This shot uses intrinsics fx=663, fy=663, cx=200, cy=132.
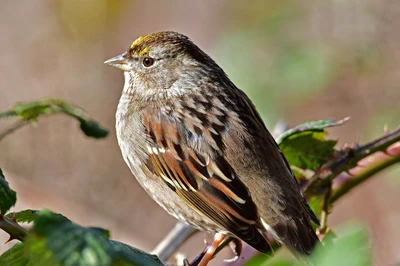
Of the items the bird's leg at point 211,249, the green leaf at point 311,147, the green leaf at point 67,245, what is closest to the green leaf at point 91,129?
the bird's leg at point 211,249

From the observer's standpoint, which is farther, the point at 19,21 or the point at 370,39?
the point at 19,21

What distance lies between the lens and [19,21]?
7.53m

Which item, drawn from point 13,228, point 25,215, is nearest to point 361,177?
point 25,215

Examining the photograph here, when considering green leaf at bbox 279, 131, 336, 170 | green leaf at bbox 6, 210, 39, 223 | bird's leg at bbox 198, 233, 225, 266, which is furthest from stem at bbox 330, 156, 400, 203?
green leaf at bbox 6, 210, 39, 223

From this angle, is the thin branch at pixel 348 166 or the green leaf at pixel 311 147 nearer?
the thin branch at pixel 348 166

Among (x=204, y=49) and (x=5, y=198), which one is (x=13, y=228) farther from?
(x=204, y=49)

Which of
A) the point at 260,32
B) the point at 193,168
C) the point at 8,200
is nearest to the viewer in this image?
the point at 8,200

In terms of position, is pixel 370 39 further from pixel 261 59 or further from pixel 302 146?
pixel 302 146

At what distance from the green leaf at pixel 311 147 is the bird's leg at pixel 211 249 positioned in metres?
0.46

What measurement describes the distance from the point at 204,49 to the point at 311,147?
371 cm

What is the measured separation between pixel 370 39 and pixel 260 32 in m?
0.99

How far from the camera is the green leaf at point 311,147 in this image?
253 centimetres

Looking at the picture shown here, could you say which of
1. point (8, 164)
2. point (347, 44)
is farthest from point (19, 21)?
point (347, 44)

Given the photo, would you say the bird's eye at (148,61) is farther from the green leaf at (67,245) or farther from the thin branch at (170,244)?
the green leaf at (67,245)
